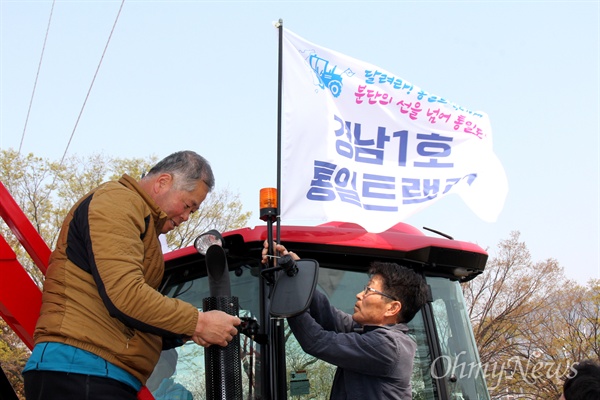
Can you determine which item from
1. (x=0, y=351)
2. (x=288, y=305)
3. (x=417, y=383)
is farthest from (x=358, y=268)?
(x=0, y=351)

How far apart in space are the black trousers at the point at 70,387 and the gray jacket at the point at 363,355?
0.88 m

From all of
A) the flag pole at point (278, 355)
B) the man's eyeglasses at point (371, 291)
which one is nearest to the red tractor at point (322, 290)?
the flag pole at point (278, 355)

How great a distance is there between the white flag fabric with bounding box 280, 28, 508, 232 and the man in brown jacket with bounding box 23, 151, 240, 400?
109 cm

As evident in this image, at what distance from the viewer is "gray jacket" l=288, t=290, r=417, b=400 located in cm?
307

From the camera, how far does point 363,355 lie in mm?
3135

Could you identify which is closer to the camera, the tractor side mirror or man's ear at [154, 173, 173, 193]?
the tractor side mirror

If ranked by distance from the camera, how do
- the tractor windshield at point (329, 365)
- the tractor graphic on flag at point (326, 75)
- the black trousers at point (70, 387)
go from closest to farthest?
the black trousers at point (70, 387)
the tractor windshield at point (329, 365)
the tractor graphic on flag at point (326, 75)

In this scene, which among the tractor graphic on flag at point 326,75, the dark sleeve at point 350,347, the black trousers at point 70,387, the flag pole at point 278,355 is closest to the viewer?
the black trousers at point 70,387

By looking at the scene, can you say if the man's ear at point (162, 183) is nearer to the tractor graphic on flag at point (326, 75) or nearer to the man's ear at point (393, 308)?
the man's ear at point (393, 308)

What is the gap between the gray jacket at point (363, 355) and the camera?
307 cm

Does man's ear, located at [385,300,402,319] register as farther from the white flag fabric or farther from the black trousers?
the black trousers

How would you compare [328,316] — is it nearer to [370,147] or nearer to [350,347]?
[350,347]

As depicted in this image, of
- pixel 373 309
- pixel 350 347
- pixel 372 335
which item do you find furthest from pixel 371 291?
pixel 350 347

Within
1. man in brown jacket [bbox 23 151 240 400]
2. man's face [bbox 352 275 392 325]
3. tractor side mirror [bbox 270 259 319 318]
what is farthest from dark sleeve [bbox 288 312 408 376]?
man in brown jacket [bbox 23 151 240 400]
